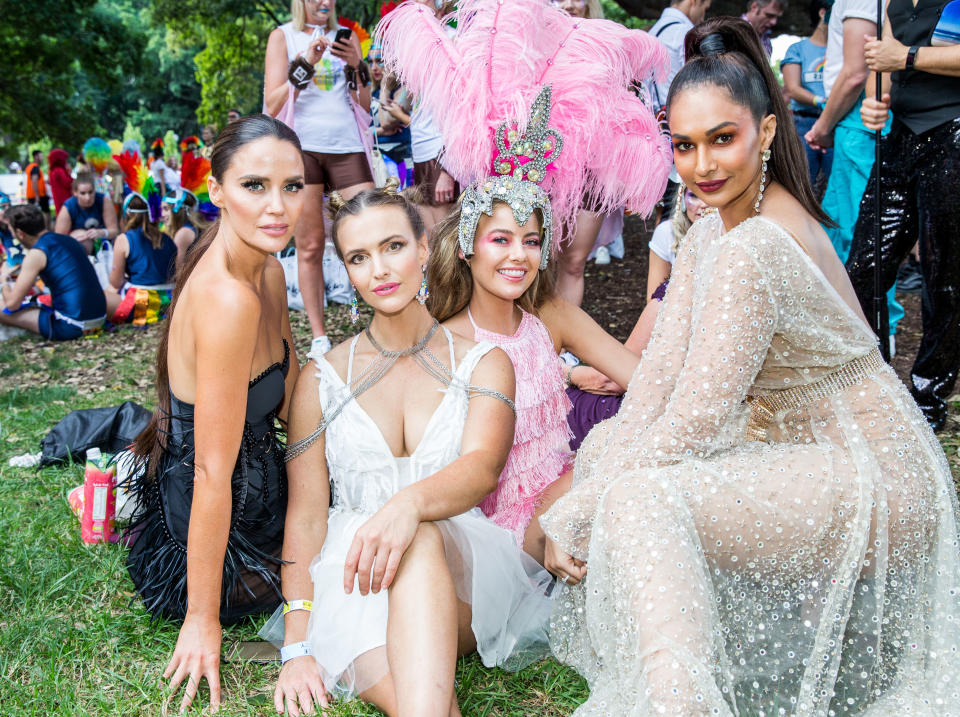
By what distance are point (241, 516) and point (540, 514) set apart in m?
0.91

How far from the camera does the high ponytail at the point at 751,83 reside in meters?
2.00

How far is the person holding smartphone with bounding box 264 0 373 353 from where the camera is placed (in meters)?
4.70

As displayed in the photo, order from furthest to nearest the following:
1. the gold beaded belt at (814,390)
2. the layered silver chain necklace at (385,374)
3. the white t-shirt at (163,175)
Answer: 1. the white t-shirt at (163,175)
2. the layered silver chain necklace at (385,374)
3. the gold beaded belt at (814,390)

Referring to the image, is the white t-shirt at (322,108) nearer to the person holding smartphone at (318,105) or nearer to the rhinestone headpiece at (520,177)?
the person holding smartphone at (318,105)

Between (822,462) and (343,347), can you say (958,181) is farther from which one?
(343,347)

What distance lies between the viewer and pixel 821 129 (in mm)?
4363

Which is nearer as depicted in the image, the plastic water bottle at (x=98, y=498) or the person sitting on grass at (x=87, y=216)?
the plastic water bottle at (x=98, y=498)

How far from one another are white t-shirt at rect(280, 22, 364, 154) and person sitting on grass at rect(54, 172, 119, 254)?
18.7 ft

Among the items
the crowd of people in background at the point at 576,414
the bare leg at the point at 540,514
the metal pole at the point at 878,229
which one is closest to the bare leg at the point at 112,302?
the crowd of people in background at the point at 576,414

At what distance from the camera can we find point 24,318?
281 inches

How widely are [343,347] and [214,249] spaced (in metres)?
0.47

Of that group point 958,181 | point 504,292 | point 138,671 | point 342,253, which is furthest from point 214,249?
point 958,181

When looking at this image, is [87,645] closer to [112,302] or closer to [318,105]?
[318,105]

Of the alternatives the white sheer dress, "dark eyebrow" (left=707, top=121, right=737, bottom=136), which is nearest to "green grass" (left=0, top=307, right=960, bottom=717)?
the white sheer dress
